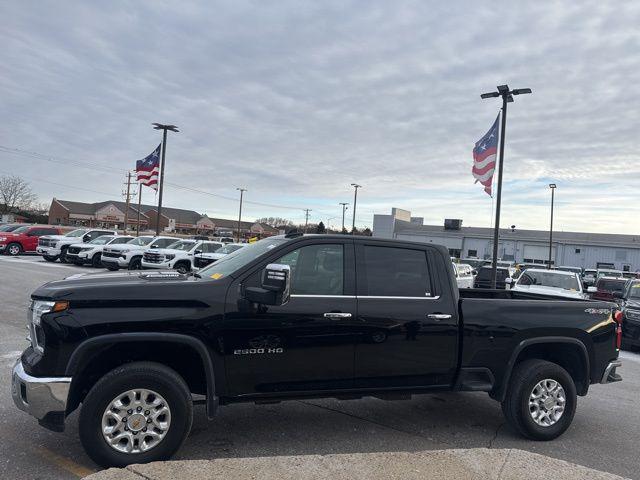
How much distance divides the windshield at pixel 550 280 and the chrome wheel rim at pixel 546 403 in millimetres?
10314

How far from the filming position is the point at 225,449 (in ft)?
13.8

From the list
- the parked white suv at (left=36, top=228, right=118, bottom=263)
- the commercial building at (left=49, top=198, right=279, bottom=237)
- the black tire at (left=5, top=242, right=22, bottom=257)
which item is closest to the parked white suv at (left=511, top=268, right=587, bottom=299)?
the parked white suv at (left=36, top=228, right=118, bottom=263)

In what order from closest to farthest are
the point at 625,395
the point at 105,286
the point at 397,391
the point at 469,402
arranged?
the point at 105,286, the point at 397,391, the point at 469,402, the point at 625,395

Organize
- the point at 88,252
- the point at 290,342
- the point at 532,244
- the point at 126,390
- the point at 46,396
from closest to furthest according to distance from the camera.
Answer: the point at 46,396, the point at 126,390, the point at 290,342, the point at 88,252, the point at 532,244

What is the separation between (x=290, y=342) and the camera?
13.5ft

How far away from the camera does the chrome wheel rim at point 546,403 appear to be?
4848 mm

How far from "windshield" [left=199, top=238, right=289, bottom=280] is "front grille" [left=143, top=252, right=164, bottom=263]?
56.5 ft

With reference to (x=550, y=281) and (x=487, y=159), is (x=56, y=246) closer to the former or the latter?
(x=487, y=159)

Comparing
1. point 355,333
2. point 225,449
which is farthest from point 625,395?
point 225,449

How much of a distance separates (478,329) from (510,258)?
61.1 m

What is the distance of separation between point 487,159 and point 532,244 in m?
50.5

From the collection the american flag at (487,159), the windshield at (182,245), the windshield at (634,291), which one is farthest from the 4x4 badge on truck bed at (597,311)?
the windshield at (182,245)

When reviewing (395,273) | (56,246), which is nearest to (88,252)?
(56,246)

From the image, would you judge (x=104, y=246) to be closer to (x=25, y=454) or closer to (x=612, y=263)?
(x=25, y=454)
